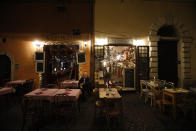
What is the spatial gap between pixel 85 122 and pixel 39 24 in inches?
261

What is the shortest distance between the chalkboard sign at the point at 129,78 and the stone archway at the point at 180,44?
1107 mm

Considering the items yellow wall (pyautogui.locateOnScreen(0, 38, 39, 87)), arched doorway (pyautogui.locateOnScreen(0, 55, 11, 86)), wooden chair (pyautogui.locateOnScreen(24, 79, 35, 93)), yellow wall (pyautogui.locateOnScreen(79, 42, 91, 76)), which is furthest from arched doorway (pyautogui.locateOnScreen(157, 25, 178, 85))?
arched doorway (pyautogui.locateOnScreen(0, 55, 11, 86))

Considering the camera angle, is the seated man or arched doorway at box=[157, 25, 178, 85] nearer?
the seated man

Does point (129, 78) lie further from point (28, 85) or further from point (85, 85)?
point (28, 85)

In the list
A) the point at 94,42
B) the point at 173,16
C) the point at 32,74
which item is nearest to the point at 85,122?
the point at 94,42

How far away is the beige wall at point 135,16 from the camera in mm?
6637

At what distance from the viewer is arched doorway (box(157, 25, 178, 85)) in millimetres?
6801

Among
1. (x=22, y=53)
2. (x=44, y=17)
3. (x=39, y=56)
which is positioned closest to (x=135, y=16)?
(x=44, y=17)

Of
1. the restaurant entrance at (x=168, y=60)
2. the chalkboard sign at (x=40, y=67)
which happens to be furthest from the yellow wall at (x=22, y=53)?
the restaurant entrance at (x=168, y=60)

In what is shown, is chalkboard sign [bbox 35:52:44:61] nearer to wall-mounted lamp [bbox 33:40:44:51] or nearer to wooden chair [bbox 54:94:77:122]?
wall-mounted lamp [bbox 33:40:44:51]

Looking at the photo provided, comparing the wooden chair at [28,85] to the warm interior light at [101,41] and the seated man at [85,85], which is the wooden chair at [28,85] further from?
the warm interior light at [101,41]

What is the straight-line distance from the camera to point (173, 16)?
6.58 meters

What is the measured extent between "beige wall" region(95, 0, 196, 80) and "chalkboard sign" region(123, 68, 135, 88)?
222cm

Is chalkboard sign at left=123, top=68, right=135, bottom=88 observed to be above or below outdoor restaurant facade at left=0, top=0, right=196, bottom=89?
below
